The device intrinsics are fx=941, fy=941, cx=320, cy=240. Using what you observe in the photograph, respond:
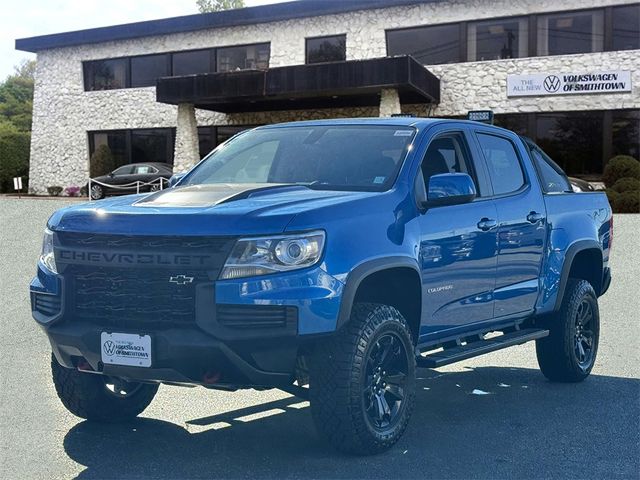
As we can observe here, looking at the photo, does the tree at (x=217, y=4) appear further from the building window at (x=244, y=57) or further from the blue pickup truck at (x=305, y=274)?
the blue pickup truck at (x=305, y=274)

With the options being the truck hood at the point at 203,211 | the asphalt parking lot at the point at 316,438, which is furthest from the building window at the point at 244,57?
the truck hood at the point at 203,211

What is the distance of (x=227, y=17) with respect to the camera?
37469 millimetres

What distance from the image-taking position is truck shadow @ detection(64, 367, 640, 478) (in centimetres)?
514

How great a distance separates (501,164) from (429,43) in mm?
27721

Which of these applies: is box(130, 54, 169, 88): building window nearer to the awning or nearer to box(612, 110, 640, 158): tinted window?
the awning

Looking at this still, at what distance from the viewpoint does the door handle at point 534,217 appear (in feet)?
23.8

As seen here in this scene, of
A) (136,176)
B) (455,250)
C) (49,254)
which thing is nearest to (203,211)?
(49,254)

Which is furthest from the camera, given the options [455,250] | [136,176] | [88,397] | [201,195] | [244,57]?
[244,57]

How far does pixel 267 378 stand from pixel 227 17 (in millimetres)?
34048

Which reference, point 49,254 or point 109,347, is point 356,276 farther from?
point 49,254

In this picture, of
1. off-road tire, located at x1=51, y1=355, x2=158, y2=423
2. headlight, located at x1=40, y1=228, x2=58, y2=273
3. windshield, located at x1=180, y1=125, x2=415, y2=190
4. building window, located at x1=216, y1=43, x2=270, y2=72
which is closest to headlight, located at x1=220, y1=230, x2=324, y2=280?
windshield, located at x1=180, y1=125, x2=415, y2=190

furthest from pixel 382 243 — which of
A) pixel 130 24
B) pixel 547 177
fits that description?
pixel 130 24

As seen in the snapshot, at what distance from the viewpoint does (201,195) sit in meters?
5.58

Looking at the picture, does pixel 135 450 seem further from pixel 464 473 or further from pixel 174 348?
pixel 464 473
